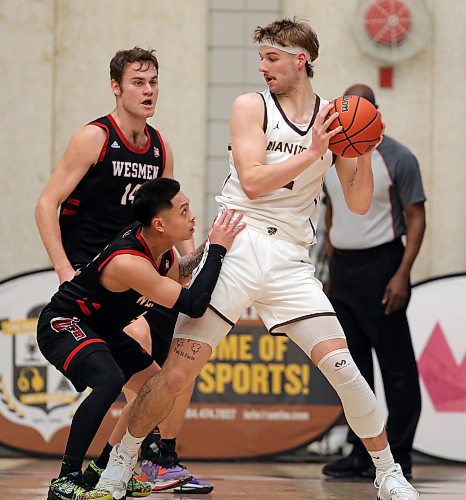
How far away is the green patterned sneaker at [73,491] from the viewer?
510 centimetres

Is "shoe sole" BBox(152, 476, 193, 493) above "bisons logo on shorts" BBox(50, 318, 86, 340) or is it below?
below

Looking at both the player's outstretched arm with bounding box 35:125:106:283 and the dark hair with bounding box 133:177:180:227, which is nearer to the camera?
the dark hair with bounding box 133:177:180:227

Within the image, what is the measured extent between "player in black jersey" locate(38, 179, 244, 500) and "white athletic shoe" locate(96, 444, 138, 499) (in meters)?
0.11

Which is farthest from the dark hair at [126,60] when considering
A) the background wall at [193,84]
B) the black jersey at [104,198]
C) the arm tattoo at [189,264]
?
the background wall at [193,84]

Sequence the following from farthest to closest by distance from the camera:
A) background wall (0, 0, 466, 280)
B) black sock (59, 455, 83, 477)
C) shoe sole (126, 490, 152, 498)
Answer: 1. background wall (0, 0, 466, 280)
2. shoe sole (126, 490, 152, 498)
3. black sock (59, 455, 83, 477)

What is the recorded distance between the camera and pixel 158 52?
9.24 metres

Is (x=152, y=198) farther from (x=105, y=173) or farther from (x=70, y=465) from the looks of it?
(x=70, y=465)

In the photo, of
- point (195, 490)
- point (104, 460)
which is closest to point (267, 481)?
point (195, 490)

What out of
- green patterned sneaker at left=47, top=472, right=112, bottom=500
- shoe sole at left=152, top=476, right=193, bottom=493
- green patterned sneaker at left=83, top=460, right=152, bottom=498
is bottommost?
shoe sole at left=152, top=476, right=193, bottom=493

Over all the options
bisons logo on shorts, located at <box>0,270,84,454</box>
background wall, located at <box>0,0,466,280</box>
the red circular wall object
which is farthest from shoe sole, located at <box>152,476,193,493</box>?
the red circular wall object

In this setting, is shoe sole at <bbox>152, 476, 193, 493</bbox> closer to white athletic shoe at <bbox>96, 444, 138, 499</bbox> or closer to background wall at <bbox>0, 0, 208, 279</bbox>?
white athletic shoe at <bbox>96, 444, 138, 499</bbox>

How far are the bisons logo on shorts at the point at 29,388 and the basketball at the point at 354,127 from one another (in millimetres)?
3089

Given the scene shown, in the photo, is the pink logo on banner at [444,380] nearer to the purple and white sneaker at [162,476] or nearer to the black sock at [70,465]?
the purple and white sneaker at [162,476]

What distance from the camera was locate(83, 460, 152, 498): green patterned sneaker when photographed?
5.49 meters
